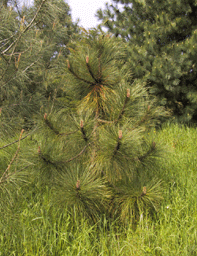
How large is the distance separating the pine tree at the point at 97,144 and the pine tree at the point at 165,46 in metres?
2.76

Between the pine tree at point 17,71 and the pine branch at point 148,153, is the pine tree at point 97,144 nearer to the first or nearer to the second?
the pine branch at point 148,153

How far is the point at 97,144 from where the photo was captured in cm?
204

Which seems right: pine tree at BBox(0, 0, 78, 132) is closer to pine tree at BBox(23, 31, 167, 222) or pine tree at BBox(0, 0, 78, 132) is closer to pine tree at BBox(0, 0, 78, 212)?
pine tree at BBox(0, 0, 78, 212)

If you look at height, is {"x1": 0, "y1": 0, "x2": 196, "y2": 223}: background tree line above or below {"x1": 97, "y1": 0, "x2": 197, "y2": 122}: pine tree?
below

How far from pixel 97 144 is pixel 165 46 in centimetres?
390

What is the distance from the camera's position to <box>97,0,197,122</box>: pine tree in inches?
190

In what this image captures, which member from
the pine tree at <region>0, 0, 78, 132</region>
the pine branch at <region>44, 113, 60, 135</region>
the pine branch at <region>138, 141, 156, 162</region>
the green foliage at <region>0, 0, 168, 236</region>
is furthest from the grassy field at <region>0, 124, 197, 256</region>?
the pine tree at <region>0, 0, 78, 132</region>

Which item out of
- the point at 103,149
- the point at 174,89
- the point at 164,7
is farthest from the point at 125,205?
the point at 164,7

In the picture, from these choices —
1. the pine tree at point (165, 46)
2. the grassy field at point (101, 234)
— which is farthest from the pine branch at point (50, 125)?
the pine tree at point (165, 46)

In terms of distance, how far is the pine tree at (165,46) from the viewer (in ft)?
15.8

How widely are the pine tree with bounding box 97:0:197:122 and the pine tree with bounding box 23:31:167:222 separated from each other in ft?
9.07

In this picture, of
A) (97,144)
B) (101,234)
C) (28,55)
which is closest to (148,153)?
(97,144)

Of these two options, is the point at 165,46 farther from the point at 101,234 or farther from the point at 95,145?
the point at 101,234

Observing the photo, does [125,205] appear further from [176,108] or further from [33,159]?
[176,108]
